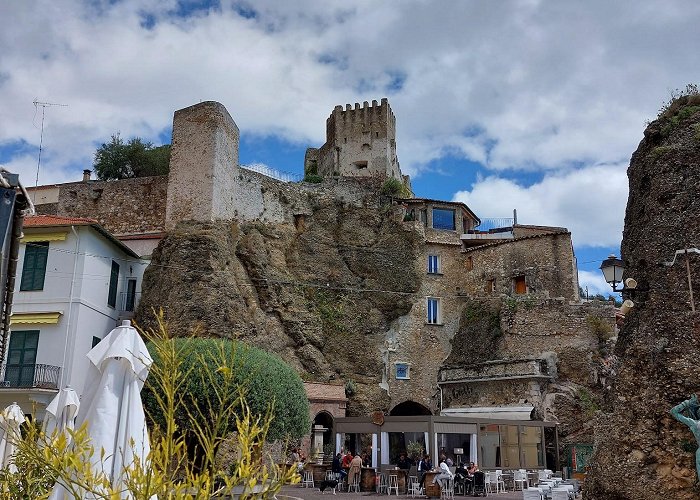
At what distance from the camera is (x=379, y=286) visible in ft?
123

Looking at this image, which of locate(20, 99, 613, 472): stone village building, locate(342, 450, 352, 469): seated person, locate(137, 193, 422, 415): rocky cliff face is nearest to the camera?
locate(342, 450, 352, 469): seated person

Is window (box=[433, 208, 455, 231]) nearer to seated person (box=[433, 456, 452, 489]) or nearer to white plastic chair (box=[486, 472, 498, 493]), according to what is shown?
white plastic chair (box=[486, 472, 498, 493])

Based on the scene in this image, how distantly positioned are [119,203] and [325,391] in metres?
14.9

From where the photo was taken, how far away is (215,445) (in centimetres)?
379

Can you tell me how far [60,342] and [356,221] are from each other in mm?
19264

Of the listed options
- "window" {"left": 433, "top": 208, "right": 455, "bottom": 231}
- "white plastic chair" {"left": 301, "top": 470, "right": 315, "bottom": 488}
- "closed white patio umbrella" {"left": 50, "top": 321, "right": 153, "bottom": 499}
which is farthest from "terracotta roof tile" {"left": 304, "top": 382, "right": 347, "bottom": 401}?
"closed white patio umbrella" {"left": 50, "top": 321, "right": 153, "bottom": 499}

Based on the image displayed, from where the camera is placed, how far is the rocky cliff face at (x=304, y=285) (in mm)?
29984

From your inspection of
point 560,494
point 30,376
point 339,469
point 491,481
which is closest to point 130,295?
point 30,376

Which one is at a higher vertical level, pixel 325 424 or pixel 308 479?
pixel 325 424

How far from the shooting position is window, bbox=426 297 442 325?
3791 centimetres

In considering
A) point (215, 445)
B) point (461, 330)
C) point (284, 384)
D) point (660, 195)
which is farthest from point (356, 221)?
point (215, 445)

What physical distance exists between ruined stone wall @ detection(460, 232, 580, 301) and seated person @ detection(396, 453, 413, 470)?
12.9 metres

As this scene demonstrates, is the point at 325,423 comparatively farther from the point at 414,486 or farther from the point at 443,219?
the point at 443,219

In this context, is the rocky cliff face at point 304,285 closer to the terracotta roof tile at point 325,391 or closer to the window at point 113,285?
the terracotta roof tile at point 325,391
